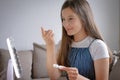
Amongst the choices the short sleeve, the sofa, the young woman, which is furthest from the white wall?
the short sleeve

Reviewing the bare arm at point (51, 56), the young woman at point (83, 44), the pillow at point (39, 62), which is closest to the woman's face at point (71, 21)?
the young woman at point (83, 44)

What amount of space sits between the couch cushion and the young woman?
108cm

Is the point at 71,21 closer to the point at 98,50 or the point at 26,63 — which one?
the point at 98,50

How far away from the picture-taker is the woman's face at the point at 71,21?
1.23 m

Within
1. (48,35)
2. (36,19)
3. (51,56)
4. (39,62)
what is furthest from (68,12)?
(36,19)

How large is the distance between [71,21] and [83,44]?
0.16 metres

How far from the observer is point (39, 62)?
2473 mm

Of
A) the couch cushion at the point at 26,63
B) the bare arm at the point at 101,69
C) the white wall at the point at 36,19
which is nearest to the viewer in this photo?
the bare arm at the point at 101,69

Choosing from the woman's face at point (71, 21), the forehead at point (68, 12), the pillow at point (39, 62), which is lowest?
the pillow at point (39, 62)

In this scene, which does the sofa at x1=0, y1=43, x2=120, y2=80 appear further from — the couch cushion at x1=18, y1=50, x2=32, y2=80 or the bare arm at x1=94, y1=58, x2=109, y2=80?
the bare arm at x1=94, y1=58, x2=109, y2=80

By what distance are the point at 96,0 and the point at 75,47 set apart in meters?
1.52

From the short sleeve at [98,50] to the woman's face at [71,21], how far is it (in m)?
0.13

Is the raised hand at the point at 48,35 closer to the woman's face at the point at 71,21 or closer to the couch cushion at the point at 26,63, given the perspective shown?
the woman's face at the point at 71,21

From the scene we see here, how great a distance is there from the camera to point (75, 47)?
1.35m
